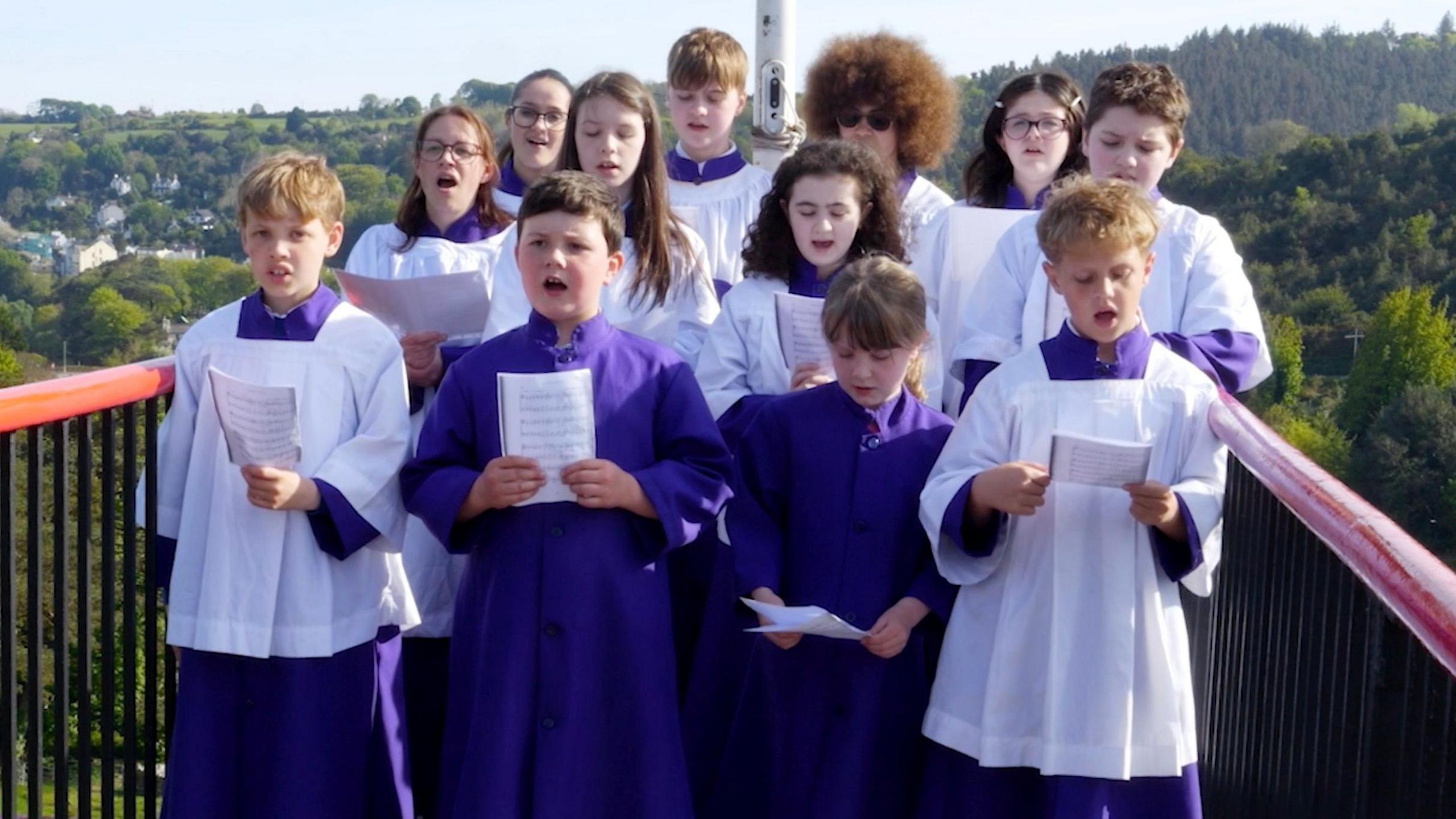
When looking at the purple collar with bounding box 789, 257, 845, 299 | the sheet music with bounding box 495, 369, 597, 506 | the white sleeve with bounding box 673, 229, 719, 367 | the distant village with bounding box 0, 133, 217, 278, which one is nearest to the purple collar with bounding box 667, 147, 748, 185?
the white sleeve with bounding box 673, 229, 719, 367

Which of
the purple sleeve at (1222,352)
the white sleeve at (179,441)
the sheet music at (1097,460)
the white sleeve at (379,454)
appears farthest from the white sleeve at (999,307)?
the white sleeve at (179,441)

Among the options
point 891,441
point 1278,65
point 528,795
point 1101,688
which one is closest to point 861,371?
point 891,441

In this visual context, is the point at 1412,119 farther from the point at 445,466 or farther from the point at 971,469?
the point at 445,466

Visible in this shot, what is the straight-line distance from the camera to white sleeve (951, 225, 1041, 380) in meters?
4.06

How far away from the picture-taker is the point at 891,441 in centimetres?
362

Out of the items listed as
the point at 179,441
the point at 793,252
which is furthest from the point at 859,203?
the point at 179,441

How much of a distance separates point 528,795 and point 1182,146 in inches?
91.9

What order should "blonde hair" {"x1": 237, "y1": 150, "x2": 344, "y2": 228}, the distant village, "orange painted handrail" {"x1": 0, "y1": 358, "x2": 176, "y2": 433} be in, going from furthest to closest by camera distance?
the distant village < "blonde hair" {"x1": 237, "y1": 150, "x2": 344, "y2": 228} < "orange painted handrail" {"x1": 0, "y1": 358, "x2": 176, "y2": 433}

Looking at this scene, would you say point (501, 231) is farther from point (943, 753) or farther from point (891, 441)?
point (943, 753)

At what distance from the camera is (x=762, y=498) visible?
12.1 ft

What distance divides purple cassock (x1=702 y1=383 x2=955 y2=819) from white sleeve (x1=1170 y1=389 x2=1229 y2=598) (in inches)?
20.9

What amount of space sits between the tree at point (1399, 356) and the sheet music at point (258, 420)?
8013cm

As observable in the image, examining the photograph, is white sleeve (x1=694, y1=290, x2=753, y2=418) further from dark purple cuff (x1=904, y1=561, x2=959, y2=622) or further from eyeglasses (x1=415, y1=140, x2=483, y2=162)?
eyeglasses (x1=415, y1=140, x2=483, y2=162)

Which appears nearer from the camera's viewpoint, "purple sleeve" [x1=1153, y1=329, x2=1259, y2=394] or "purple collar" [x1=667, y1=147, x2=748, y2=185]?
"purple sleeve" [x1=1153, y1=329, x2=1259, y2=394]
